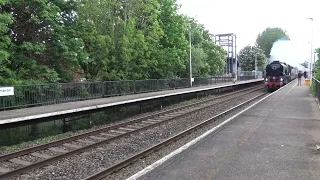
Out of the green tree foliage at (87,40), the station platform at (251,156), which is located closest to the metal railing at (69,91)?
the green tree foliage at (87,40)

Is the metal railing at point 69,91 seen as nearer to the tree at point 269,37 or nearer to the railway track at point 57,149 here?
the railway track at point 57,149

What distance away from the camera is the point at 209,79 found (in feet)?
123

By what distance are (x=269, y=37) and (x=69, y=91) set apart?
376ft

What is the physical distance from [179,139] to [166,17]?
21.2m

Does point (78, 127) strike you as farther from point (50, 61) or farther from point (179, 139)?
point (179, 139)

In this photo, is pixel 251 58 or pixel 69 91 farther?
pixel 251 58

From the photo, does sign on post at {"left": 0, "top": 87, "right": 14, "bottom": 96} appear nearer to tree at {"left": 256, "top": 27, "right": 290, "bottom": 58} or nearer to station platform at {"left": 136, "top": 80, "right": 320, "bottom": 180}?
station platform at {"left": 136, "top": 80, "right": 320, "bottom": 180}

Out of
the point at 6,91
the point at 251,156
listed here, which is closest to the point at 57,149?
the point at 6,91

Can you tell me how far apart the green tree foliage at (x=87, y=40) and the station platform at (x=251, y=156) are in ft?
31.4

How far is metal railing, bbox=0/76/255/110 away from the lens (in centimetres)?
1340

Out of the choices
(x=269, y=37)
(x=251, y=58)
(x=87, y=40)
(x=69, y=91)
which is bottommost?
(x=69, y=91)

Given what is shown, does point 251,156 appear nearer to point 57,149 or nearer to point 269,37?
point 57,149

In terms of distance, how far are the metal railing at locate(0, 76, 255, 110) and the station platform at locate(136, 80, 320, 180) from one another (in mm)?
8387

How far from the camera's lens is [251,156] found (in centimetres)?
773
